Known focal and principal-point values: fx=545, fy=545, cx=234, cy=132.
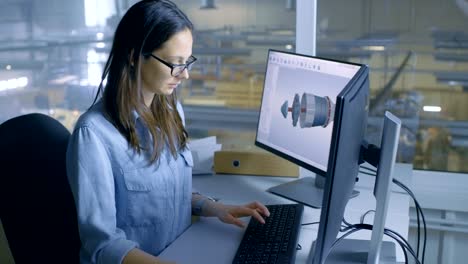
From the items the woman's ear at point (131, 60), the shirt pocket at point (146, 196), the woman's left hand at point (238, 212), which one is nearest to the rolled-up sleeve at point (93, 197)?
the shirt pocket at point (146, 196)

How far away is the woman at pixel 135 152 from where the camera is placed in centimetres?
130

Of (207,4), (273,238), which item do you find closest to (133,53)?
(273,238)

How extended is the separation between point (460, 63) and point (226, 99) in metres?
1.08

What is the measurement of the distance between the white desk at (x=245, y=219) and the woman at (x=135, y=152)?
81 mm

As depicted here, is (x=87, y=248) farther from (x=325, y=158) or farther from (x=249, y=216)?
(x=325, y=158)

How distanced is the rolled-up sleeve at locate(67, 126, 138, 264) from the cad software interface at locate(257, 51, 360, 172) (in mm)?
619

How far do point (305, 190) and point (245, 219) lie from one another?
357 mm

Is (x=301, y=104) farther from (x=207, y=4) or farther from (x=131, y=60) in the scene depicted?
(x=207, y=4)

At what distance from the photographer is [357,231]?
1.51 meters

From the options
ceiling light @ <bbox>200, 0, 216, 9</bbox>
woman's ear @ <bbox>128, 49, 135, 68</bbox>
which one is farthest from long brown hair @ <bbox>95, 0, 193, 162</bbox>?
ceiling light @ <bbox>200, 0, 216, 9</bbox>

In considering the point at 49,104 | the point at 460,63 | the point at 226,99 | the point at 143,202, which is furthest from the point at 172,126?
the point at 49,104

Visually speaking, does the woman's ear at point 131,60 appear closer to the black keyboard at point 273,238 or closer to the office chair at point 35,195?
the office chair at point 35,195

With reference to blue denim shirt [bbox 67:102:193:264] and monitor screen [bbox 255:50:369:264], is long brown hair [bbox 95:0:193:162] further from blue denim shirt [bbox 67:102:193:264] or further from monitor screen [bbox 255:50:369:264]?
monitor screen [bbox 255:50:369:264]

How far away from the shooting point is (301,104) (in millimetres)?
1689
